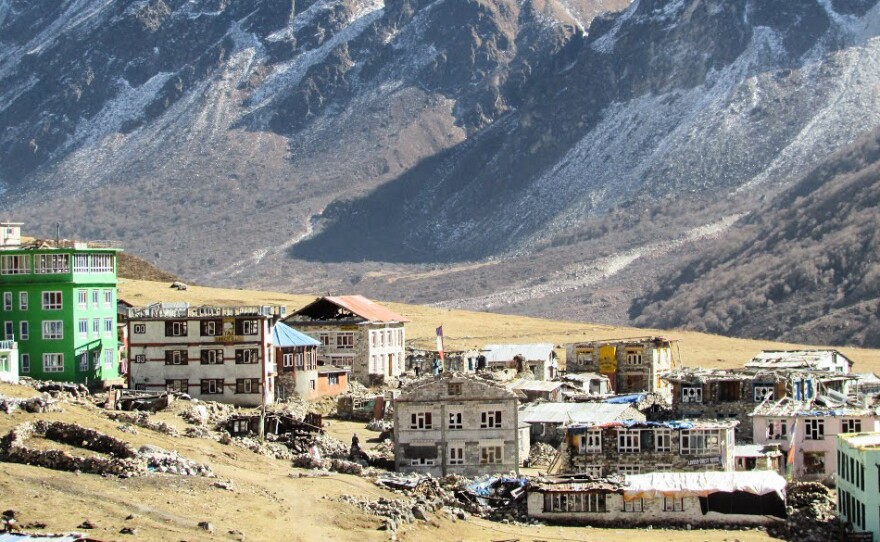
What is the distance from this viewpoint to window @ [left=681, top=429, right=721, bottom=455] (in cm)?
7712

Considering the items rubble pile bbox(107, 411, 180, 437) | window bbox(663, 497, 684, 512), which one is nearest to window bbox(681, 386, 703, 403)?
window bbox(663, 497, 684, 512)

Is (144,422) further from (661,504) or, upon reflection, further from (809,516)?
(809,516)

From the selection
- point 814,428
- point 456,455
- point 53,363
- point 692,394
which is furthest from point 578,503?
point 53,363

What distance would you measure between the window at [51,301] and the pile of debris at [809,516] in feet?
106

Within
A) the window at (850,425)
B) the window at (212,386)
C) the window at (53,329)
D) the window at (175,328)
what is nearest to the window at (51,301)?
the window at (53,329)

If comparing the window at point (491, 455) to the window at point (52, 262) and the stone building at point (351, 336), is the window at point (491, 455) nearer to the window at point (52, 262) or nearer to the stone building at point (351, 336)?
the window at point (52, 262)

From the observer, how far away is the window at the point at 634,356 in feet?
367

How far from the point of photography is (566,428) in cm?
8081

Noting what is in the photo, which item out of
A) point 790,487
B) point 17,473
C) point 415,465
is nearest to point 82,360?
point 415,465

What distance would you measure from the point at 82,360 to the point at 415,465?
17.9 m

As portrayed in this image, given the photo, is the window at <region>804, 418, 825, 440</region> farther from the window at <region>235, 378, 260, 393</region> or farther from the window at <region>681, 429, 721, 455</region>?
the window at <region>235, 378, 260, 393</region>

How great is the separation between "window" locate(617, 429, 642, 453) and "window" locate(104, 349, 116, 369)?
81.1 feet

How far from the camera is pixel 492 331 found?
170500 mm

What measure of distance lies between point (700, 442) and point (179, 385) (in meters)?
24.9
